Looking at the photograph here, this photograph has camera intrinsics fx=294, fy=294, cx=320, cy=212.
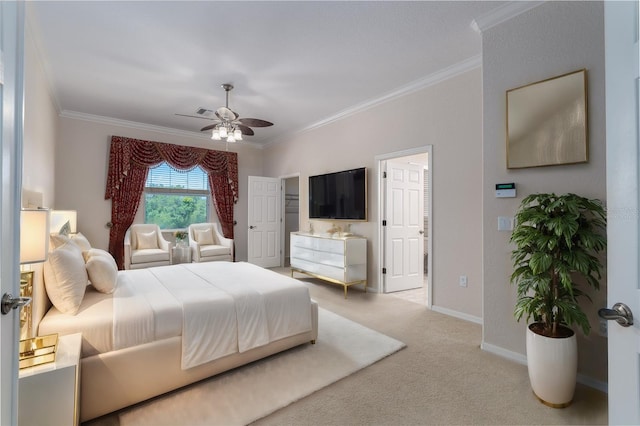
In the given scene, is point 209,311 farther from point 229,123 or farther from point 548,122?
point 548,122

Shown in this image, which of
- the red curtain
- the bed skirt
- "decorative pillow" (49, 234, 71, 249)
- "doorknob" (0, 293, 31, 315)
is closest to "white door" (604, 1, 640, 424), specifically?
"doorknob" (0, 293, 31, 315)

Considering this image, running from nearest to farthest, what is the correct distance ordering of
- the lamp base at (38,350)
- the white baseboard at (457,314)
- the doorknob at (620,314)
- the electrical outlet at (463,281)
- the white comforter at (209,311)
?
the doorknob at (620,314)
the lamp base at (38,350)
the white comforter at (209,311)
the white baseboard at (457,314)
the electrical outlet at (463,281)

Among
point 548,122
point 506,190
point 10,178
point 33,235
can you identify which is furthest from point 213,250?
point 548,122

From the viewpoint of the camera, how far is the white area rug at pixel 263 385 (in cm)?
172

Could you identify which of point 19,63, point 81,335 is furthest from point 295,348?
point 19,63

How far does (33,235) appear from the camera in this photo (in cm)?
141

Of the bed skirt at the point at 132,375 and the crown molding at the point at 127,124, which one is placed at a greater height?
the crown molding at the point at 127,124

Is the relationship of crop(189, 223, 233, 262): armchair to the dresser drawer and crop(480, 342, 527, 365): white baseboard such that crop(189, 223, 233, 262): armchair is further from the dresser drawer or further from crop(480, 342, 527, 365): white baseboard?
crop(480, 342, 527, 365): white baseboard

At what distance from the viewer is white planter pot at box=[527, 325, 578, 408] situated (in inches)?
70.0

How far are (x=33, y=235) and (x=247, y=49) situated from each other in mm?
2429

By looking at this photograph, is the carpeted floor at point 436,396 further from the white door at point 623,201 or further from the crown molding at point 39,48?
the crown molding at point 39,48

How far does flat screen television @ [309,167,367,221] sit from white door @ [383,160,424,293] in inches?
15.7

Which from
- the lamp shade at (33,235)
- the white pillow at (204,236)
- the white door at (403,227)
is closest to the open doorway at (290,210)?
the white pillow at (204,236)

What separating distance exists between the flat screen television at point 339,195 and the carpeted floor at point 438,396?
2197 mm
